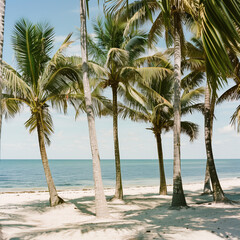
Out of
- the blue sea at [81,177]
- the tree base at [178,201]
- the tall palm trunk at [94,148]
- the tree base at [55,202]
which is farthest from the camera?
the blue sea at [81,177]

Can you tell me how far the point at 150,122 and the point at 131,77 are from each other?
13.7 feet

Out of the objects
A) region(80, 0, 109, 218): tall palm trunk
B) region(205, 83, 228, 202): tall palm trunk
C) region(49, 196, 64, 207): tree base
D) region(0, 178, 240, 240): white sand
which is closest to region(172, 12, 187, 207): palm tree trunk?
region(0, 178, 240, 240): white sand

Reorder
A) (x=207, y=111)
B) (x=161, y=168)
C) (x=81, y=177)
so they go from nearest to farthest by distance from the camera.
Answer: (x=207, y=111)
(x=161, y=168)
(x=81, y=177)

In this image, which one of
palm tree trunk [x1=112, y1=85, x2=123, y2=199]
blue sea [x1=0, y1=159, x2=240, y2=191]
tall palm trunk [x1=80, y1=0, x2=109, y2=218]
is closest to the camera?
tall palm trunk [x1=80, y1=0, x2=109, y2=218]

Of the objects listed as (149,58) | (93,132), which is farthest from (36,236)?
(149,58)

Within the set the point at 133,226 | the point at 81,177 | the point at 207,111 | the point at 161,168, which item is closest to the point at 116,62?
the point at 207,111

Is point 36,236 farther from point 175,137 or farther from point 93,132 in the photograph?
point 175,137

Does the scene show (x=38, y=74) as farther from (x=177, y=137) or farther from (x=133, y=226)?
(x=133, y=226)

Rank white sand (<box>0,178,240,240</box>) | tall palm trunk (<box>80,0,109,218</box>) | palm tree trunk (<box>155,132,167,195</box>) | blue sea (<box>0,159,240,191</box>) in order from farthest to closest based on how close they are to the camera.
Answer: blue sea (<box>0,159,240,191</box>), palm tree trunk (<box>155,132,167,195</box>), tall palm trunk (<box>80,0,109,218</box>), white sand (<box>0,178,240,240</box>)

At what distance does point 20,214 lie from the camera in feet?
36.0

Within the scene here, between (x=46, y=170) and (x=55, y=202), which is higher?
(x=46, y=170)

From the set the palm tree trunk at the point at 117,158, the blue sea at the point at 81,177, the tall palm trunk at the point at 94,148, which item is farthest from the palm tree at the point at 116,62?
the blue sea at the point at 81,177

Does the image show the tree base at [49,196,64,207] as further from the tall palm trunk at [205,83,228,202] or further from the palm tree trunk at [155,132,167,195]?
the palm tree trunk at [155,132,167,195]

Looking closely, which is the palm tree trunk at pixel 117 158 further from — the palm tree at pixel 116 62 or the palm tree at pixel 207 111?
the palm tree at pixel 207 111
